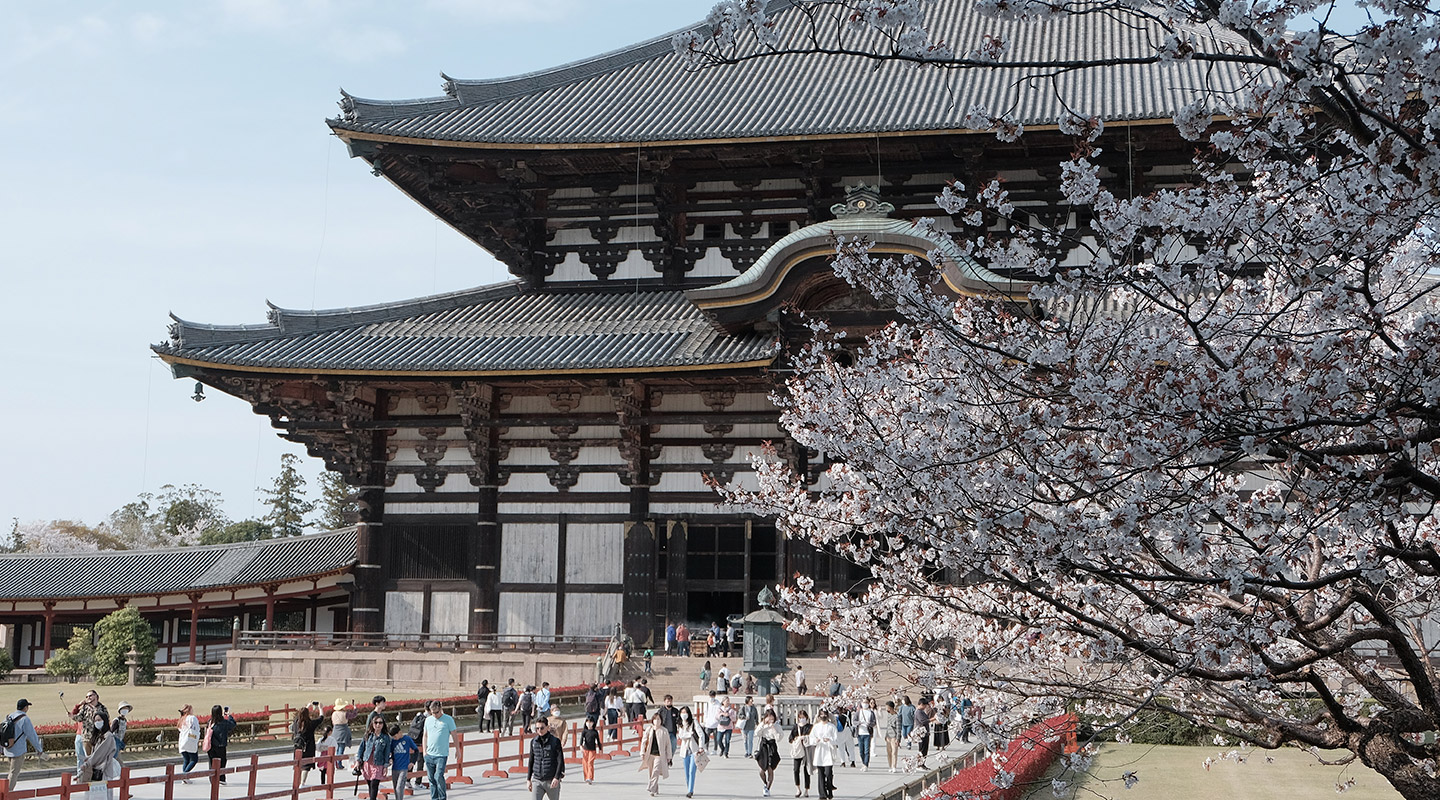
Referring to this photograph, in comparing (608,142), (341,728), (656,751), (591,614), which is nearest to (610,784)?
(656,751)

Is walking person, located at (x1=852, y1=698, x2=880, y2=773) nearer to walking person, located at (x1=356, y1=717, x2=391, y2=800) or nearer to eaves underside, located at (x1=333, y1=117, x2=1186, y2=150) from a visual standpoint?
walking person, located at (x1=356, y1=717, x2=391, y2=800)

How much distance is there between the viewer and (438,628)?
1219 inches

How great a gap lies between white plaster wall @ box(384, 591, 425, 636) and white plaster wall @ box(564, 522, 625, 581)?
3.50 m

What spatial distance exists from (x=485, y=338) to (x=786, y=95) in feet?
32.8

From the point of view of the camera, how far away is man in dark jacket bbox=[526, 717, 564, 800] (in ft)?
52.2

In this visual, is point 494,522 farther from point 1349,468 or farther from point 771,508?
point 1349,468

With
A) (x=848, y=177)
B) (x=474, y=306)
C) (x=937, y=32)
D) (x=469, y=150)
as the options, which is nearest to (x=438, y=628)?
(x=474, y=306)

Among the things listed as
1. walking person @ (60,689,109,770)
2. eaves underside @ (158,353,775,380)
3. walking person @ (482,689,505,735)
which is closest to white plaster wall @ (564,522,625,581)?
eaves underside @ (158,353,775,380)

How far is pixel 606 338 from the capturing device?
30.1 m

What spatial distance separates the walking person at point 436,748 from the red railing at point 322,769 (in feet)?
2.53

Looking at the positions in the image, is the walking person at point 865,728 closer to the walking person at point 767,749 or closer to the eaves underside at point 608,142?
the walking person at point 767,749

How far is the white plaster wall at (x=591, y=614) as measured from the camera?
30500mm

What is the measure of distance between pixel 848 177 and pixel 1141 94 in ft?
23.0

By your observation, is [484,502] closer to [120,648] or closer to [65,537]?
[120,648]
